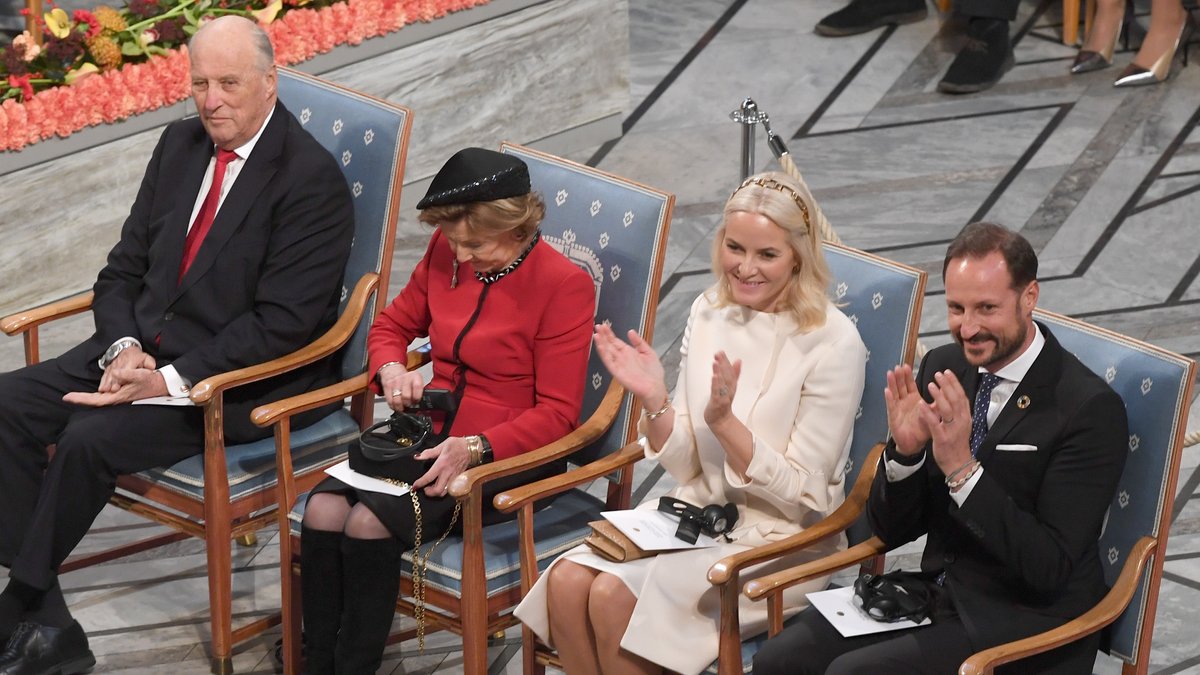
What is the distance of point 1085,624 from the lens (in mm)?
3045

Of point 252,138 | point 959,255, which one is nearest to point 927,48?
point 252,138

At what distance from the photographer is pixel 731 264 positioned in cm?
348

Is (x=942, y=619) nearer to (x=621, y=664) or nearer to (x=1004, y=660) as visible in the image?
(x=1004, y=660)

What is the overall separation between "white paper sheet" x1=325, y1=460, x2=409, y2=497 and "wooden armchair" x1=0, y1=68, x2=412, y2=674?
Answer: 19 cm

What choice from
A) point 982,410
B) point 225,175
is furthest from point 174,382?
point 982,410

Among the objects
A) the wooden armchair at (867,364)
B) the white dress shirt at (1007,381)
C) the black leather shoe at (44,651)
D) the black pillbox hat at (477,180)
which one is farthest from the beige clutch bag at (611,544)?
the black leather shoe at (44,651)

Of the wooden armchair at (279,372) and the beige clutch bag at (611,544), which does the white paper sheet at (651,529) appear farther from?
the wooden armchair at (279,372)

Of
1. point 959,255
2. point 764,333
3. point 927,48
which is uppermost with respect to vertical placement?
point 959,255

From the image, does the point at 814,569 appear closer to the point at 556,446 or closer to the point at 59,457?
the point at 556,446

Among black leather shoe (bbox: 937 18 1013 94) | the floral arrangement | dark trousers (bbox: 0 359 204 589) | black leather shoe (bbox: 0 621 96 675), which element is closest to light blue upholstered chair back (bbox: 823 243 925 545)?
dark trousers (bbox: 0 359 204 589)

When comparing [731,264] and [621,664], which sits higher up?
[731,264]

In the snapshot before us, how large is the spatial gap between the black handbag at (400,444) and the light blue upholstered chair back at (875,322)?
89 centimetres

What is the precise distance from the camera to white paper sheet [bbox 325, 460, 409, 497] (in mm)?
3613

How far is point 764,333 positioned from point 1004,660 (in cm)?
86
